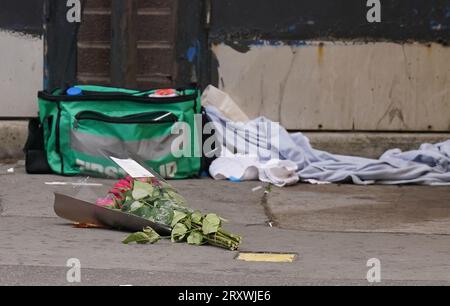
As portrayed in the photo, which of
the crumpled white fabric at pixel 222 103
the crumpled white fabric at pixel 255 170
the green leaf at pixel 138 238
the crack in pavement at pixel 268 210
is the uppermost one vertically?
the crumpled white fabric at pixel 222 103

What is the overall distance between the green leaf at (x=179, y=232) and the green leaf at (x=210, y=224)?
0.12 m

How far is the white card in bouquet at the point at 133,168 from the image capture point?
6523 mm

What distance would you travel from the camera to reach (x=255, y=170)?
332 inches

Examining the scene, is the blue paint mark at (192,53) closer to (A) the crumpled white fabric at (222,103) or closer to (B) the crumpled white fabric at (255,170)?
(A) the crumpled white fabric at (222,103)

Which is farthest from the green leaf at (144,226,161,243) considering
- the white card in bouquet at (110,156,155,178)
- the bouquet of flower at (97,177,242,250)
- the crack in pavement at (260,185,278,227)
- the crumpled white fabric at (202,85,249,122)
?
the crumpled white fabric at (202,85,249,122)

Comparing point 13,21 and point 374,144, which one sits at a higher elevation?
point 13,21

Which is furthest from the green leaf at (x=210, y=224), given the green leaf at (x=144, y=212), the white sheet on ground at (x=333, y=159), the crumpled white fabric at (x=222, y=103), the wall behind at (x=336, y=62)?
the wall behind at (x=336, y=62)

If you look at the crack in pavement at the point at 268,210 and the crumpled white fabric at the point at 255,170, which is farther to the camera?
the crumpled white fabric at the point at 255,170

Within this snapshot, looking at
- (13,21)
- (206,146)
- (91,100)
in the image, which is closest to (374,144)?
(206,146)

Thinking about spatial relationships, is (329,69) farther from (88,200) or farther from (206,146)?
(88,200)

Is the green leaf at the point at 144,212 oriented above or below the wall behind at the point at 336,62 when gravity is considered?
below

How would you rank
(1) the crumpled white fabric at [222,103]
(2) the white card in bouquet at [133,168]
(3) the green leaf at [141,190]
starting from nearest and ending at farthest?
(3) the green leaf at [141,190]
(2) the white card in bouquet at [133,168]
(1) the crumpled white fabric at [222,103]

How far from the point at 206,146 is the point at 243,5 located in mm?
1201

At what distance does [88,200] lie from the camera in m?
6.68
